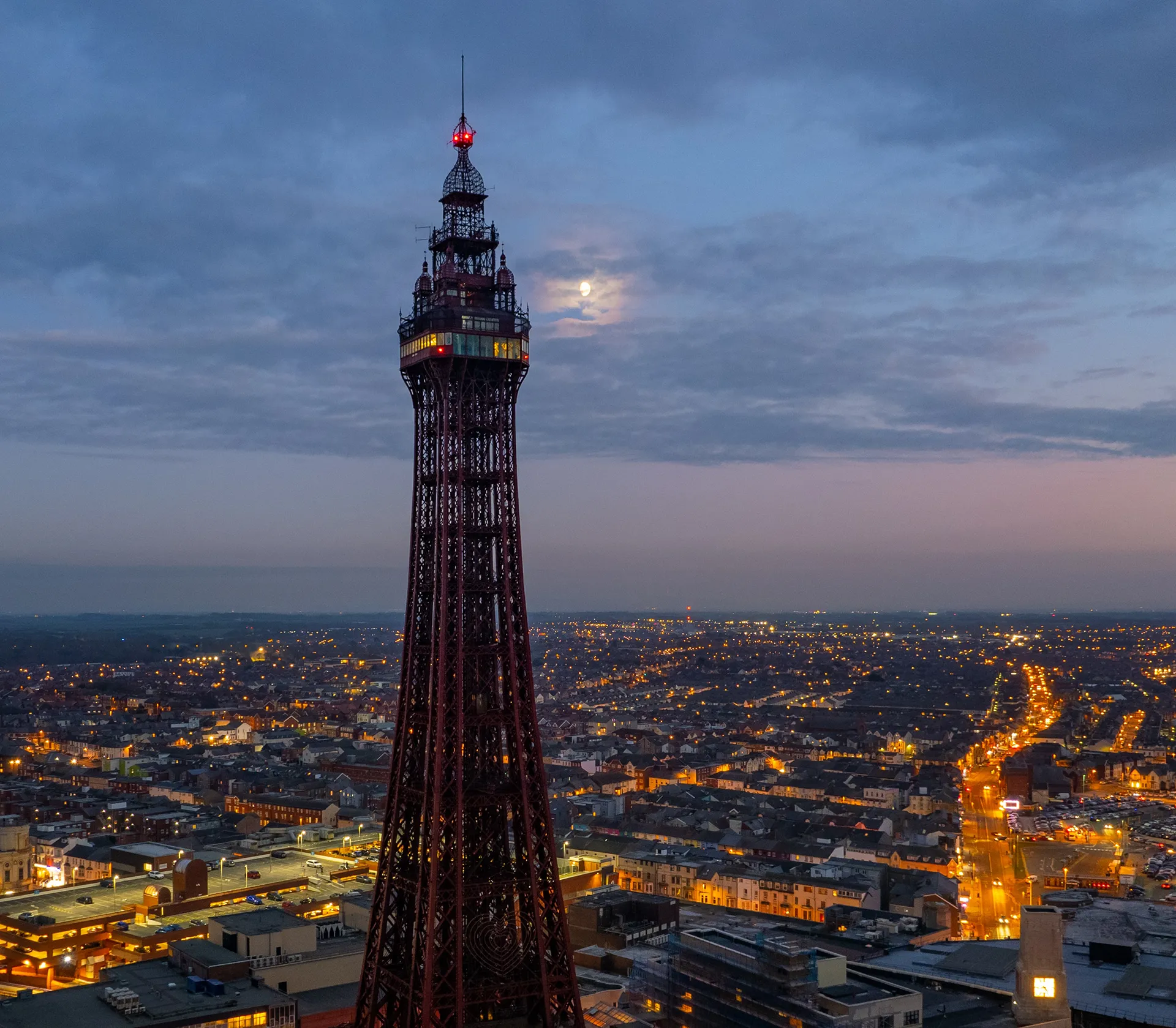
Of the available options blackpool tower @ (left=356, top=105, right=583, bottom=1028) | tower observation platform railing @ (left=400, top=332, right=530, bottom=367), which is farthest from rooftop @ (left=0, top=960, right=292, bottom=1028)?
tower observation platform railing @ (left=400, top=332, right=530, bottom=367)

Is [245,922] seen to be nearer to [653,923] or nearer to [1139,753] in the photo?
[653,923]

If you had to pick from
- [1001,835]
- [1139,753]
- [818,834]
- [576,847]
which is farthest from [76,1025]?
[1139,753]

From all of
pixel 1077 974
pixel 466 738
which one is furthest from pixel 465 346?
pixel 1077 974

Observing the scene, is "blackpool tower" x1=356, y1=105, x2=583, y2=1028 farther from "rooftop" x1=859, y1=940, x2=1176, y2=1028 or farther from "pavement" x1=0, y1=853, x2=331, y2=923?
"pavement" x1=0, y1=853, x2=331, y2=923

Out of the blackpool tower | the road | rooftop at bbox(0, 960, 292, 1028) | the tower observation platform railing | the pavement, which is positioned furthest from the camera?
the road

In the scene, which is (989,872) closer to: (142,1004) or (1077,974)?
(1077,974)

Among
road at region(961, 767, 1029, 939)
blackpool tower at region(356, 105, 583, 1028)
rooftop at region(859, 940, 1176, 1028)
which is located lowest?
road at region(961, 767, 1029, 939)
